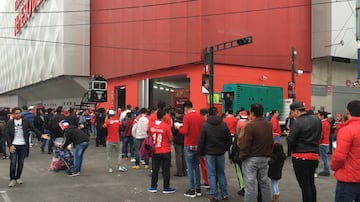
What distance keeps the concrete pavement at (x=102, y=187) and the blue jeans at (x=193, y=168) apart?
29 cm

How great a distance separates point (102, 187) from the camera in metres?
8.46

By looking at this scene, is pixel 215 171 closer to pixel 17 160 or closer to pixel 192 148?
pixel 192 148

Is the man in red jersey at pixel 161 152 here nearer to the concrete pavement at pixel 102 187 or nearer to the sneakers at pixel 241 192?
the concrete pavement at pixel 102 187

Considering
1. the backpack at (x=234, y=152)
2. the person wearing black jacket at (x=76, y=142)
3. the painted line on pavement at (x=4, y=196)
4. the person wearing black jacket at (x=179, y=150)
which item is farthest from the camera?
the person wearing black jacket at (x=76, y=142)

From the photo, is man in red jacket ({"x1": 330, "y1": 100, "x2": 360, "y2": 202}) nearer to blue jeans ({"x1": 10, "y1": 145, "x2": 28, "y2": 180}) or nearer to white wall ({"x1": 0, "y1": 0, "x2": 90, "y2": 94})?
blue jeans ({"x1": 10, "y1": 145, "x2": 28, "y2": 180})

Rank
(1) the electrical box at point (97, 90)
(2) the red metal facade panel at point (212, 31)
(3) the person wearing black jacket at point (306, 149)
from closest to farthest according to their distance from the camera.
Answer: (3) the person wearing black jacket at point (306, 149) → (2) the red metal facade panel at point (212, 31) → (1) the electrical box at point (97, 90)

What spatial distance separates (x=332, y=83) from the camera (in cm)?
2589

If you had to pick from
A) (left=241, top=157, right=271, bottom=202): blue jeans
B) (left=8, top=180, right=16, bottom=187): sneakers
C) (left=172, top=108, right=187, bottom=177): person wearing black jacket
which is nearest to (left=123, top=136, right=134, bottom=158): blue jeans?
(left=172, top=108, right=187, bottom=177): person wearing black jacket

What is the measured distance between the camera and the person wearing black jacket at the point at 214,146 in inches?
275

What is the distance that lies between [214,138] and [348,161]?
9.97 feet

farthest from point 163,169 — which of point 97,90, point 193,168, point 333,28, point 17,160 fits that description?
point 333,28

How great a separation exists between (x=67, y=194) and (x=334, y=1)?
2106 cm

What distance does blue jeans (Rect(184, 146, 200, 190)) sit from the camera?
759 cm

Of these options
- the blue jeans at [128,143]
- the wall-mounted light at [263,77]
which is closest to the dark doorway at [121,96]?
the wall-mounted light at [263,77]
